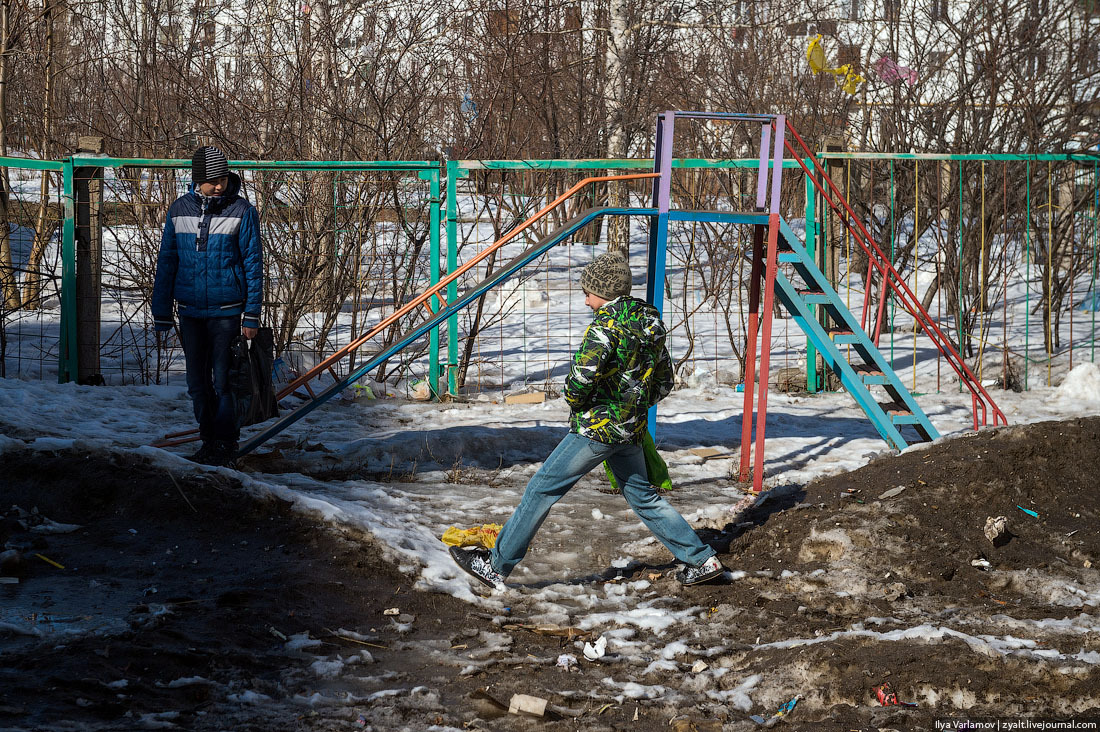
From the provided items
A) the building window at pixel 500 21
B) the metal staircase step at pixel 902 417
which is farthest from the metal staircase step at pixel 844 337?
the building window at pixel 500 21

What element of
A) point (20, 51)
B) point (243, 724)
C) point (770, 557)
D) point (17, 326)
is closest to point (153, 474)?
point (243, 724)

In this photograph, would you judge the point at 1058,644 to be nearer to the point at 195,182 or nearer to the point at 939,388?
the point at 195,182

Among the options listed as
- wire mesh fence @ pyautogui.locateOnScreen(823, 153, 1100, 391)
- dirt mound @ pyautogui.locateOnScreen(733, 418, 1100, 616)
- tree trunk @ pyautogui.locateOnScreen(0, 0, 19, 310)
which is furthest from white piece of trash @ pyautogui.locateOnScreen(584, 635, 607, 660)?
tree trunk @ pyautogui.locateOnScreen(0, 0, 19, 310)

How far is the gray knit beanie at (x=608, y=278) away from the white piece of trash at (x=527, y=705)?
5.47 ft

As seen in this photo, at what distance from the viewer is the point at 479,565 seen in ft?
14.1

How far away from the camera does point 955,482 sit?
5082 mm

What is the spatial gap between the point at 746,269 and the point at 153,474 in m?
7.13

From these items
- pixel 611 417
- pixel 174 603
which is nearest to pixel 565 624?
pixel 611 417

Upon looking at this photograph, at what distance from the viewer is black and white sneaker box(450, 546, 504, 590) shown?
4266mm

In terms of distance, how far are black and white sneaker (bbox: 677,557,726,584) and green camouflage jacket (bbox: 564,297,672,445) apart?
2.22ft

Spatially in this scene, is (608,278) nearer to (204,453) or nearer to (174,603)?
(174,603)

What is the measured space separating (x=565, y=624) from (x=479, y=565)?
50 centimetres

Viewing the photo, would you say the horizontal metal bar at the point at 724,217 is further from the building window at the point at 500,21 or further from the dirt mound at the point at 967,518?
the building window at the point at 500,21

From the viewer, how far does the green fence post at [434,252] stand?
8172mm
